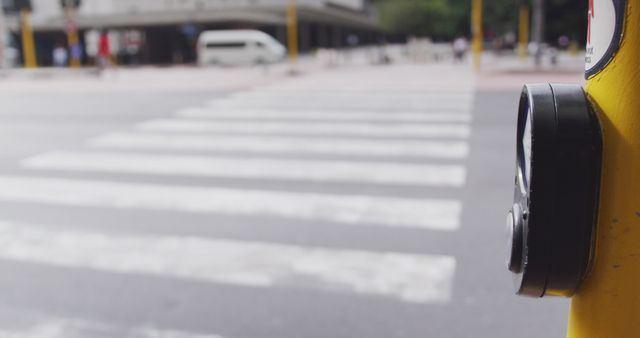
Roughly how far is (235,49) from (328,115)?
27.5 m

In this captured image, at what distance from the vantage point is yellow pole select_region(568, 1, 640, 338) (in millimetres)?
1321

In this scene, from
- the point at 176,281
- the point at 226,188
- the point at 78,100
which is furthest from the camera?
the point at 78,100

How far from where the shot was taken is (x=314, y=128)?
1053cm

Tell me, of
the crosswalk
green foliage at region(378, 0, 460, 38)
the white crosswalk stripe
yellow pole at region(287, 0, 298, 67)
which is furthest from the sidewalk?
green foliage at region(378, 0, 460, 38)

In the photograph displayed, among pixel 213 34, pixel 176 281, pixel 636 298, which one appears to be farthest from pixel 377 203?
pixel 213 34

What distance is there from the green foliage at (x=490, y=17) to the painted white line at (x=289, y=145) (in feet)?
155

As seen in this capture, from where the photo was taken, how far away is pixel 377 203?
19.7 ft

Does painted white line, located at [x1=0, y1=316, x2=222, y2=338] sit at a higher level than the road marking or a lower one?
lower

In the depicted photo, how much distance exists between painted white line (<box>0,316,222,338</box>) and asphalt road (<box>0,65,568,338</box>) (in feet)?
0.04

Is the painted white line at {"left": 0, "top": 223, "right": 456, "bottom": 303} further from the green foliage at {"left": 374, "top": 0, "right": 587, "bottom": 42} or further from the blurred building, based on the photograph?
the green foliage at {"left": 374, "top": 0, "right": 587, "bottom": 42}

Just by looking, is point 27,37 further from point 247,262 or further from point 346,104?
point 247,262

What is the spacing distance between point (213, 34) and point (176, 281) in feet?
120

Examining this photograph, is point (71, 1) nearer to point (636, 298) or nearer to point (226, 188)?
point (226, 188)

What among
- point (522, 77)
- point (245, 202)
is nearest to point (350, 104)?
point (245, 202)
